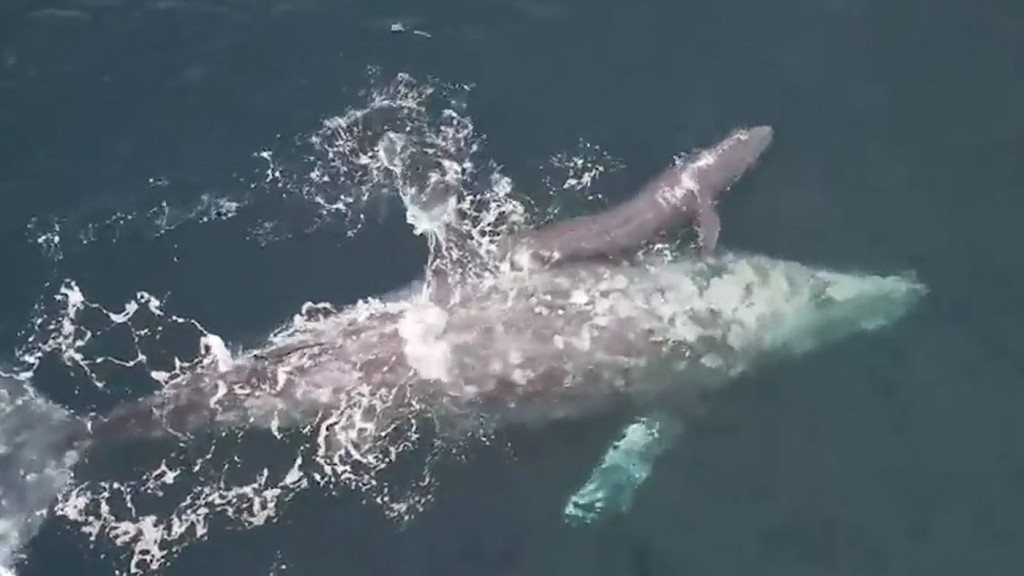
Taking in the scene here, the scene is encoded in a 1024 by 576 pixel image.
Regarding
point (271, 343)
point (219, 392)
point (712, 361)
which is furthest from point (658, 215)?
point (219, 392)

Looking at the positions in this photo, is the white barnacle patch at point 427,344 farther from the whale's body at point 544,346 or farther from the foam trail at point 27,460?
the foam trail at point 27,460

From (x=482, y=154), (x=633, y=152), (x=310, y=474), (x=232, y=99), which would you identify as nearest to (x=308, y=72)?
(x=232, y=99)

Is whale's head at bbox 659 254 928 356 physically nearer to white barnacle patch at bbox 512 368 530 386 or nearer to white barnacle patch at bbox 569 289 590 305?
white barnacle patch at bbox 569 289 590 305

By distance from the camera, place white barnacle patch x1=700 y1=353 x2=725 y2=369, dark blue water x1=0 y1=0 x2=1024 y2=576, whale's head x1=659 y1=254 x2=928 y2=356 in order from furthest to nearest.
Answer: whale's head x1=659 y1=254 x2=928 y2=356, white barnacle patch x1=700 y1=353 x2=725 y2=369, dark blue water x1=0 y1=0 x2=1024 y2=576

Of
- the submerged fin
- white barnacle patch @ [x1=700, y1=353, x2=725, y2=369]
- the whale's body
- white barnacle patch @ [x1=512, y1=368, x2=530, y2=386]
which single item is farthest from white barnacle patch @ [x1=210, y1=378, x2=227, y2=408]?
white barnacle patch @ [x1=700, y1=353, x2=725, y2=369]

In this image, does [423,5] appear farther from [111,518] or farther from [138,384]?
[111,518]

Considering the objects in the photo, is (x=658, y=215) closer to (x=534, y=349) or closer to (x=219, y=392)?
(x=534, y=349)

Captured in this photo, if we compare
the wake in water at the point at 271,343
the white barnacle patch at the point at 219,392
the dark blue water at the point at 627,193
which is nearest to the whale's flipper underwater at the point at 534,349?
the white barnacle patch at the point at 219,392
